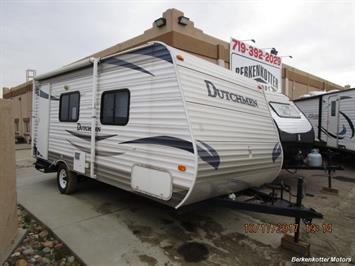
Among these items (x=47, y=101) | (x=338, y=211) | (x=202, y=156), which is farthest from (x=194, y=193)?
(x=47, y=101)

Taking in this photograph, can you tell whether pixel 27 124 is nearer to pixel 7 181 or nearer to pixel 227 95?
pixel 7 181

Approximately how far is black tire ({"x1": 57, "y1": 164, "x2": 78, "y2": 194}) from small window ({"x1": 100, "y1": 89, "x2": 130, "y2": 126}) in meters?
2.05

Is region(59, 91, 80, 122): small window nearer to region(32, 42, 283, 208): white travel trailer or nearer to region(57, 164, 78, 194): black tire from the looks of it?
region(32, 42, 283, 208): white travel trailer

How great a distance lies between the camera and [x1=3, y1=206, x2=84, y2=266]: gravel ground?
3.50m

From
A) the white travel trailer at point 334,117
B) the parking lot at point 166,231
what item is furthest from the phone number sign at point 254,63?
the parking lot at point 166,231

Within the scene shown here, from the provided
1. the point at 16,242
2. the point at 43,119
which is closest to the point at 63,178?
the point at 43,119

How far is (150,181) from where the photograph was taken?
3818 mm

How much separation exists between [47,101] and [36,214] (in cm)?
300

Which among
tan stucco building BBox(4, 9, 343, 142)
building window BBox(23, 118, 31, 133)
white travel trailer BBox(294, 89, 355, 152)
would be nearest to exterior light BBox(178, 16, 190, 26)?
tan stucco building BBox(4, 9, 343, 142)

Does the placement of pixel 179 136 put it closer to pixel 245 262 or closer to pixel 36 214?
pixel 245 262

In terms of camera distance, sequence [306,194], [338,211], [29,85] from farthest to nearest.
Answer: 1. [29,85]
2. [306,194]
3. [338,211]

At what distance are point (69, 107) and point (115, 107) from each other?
1843 mm

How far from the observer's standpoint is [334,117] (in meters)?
10.8

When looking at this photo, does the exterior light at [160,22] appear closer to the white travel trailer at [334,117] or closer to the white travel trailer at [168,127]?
the white travel trailer at [168,127]
